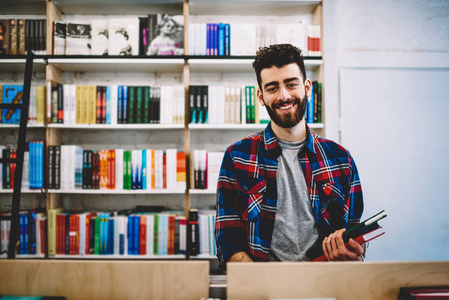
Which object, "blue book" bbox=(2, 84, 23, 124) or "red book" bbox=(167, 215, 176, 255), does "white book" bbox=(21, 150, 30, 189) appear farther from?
"red book" bbox=(167, 215, 176, 255)

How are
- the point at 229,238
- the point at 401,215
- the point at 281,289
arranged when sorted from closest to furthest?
the point at 281,289
the point at 229,238
the point at 401,215

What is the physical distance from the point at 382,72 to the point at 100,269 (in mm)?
2476

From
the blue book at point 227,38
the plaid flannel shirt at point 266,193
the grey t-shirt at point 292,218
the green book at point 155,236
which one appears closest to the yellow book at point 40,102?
the green book at point 155,236

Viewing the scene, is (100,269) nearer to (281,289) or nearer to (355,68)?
(281,289)

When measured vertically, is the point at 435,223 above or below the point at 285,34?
below

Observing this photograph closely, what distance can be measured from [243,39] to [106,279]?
1.83 metres

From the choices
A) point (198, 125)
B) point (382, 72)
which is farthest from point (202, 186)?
point (382, 72)

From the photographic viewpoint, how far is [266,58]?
1.14 meters

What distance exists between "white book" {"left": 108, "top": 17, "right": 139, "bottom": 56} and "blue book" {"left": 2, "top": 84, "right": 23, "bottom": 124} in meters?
0.74

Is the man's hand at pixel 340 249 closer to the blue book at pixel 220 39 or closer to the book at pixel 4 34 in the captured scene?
the blue book at pixel 220 39

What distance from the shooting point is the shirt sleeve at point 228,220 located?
106 cm

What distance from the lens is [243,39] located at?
199 cm

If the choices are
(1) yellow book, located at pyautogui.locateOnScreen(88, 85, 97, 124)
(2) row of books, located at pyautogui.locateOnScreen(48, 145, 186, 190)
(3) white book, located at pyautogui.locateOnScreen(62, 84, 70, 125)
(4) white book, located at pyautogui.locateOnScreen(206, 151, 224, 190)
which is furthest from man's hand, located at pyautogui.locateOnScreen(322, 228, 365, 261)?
(3) white book, located at pyautogui.locateOnScreen(62, 84, 70, 125)

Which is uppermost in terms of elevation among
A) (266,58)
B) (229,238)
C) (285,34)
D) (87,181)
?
(285,34)
